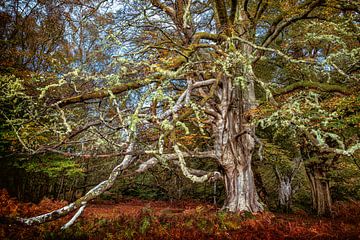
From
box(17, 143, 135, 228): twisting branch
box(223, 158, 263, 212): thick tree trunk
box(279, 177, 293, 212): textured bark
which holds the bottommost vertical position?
box(279, 177, 293, 212): textured bark

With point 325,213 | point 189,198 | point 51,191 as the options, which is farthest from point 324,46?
point 51,191

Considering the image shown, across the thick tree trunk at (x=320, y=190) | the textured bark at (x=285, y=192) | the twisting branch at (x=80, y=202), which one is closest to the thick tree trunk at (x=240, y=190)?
the twisting branch at (x=80, y=202)

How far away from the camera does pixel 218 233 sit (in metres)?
5.12

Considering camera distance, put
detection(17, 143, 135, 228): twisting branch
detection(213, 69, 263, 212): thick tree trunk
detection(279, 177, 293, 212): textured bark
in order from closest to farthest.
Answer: detection(17, 143, 135, 228): twisting branch < detection(213, 69, 263, 212): thick tree trunk < detection(279, 177, 293, 212): textured bark

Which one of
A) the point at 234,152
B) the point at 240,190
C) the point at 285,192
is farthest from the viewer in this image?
the point at 285,192

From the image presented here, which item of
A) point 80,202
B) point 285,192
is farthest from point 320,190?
point 80,202

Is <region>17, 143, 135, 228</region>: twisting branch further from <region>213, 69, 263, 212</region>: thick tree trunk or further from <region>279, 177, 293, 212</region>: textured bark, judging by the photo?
<region>279, 177, 293, 212</region>: textured bark

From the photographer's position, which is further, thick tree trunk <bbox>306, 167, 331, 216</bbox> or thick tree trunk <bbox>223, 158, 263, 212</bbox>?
thick tree trunk <bbox>306, 167, 331, 216</bbox>

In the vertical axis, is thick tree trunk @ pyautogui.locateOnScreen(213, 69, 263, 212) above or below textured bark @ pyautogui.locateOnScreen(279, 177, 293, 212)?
above

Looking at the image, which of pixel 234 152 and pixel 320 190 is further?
pixel 320 190

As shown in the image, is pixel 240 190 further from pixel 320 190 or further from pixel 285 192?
pixel 285 192

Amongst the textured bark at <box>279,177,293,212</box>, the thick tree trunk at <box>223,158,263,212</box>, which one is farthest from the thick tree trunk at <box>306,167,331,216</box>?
the thick tree trunk at <box>223,158,263,212</box>

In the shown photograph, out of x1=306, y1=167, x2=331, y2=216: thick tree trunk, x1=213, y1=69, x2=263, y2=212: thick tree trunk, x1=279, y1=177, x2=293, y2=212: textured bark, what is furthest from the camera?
x1=279, y1=177, x2=293, y2=212: textured bark

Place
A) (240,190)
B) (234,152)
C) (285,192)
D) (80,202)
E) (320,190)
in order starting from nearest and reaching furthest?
1. (80,202)
2. (240,190)
3. (234,152)
4. (320,190)
5. (285,192)
